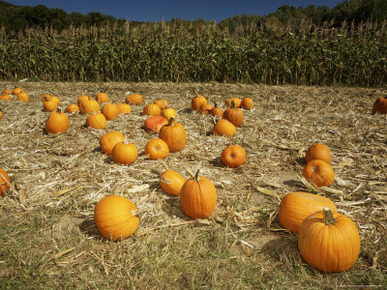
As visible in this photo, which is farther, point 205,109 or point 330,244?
point 205,109

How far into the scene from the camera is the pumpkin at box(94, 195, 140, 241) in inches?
114

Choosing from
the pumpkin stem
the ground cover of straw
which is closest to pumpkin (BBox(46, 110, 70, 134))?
the ground cover of straw

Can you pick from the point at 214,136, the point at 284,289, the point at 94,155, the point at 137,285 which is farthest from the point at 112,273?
the point at 214,136

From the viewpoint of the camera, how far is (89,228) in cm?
321

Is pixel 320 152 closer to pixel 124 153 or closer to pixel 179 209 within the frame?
pixel 179 209

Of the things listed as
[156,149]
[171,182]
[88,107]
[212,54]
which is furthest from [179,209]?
[212,54]

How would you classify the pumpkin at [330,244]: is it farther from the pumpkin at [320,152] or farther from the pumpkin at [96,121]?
the pumpkin at [96,121]

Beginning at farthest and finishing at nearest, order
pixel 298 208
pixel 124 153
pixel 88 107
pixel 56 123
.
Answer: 1. pixel 88 107
2. pixel 56 123
3. pixel 124 153
4. pixel 298 208

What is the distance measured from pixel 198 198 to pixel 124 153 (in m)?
1.76

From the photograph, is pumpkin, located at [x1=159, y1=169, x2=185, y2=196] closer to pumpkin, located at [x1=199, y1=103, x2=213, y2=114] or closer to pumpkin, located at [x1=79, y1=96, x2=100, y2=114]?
pumpkin, located at [x1=199, y1=103, x2=213, y2=114]

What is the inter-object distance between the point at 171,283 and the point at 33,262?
54.5 inches

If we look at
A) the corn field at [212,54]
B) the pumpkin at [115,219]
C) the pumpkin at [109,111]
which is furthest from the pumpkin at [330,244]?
the corn field at [212,54]

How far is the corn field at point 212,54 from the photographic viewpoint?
46.5 feet

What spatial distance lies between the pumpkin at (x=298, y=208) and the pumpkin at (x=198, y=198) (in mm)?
840
